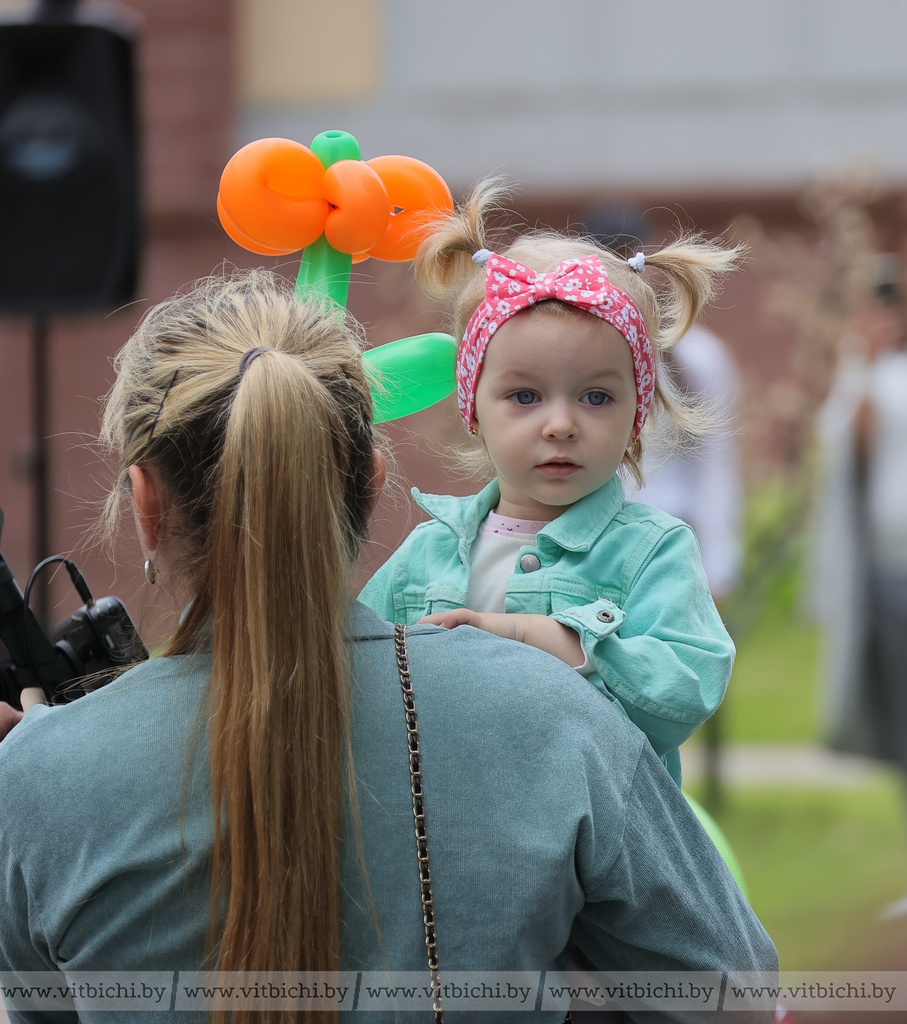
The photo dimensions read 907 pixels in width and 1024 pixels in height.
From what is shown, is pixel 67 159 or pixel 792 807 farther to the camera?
pixel 792 807

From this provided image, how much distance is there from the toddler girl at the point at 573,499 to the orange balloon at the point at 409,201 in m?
0.03

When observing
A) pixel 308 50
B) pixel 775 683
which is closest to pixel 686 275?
pixel 775 683

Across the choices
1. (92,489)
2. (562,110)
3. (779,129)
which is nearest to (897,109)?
(779,129)

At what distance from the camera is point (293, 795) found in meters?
1.20

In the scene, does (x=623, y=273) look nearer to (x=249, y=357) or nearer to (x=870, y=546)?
(x=249, y=357)

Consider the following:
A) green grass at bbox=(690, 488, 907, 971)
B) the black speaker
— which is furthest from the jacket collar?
the black speaker

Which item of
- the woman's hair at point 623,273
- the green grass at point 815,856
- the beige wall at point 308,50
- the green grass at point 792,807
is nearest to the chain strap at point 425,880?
the woman's hair at point 623,273

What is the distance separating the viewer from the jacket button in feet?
5.15

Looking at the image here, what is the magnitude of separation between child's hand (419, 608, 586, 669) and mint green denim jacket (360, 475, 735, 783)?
17 mm

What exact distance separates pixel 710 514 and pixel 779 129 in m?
3.78

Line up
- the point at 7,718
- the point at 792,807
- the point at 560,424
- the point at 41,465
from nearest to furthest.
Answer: the point at 7,718 → the point at 560,424 → the point at 41,465 → the point at 792,807

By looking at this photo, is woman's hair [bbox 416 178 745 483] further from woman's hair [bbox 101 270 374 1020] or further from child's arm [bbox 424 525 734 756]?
woman's hair [bbox 101 270 374 1020]

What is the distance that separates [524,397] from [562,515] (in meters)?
0.14

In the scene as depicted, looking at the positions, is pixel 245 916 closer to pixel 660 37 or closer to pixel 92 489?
pixel 92 489
